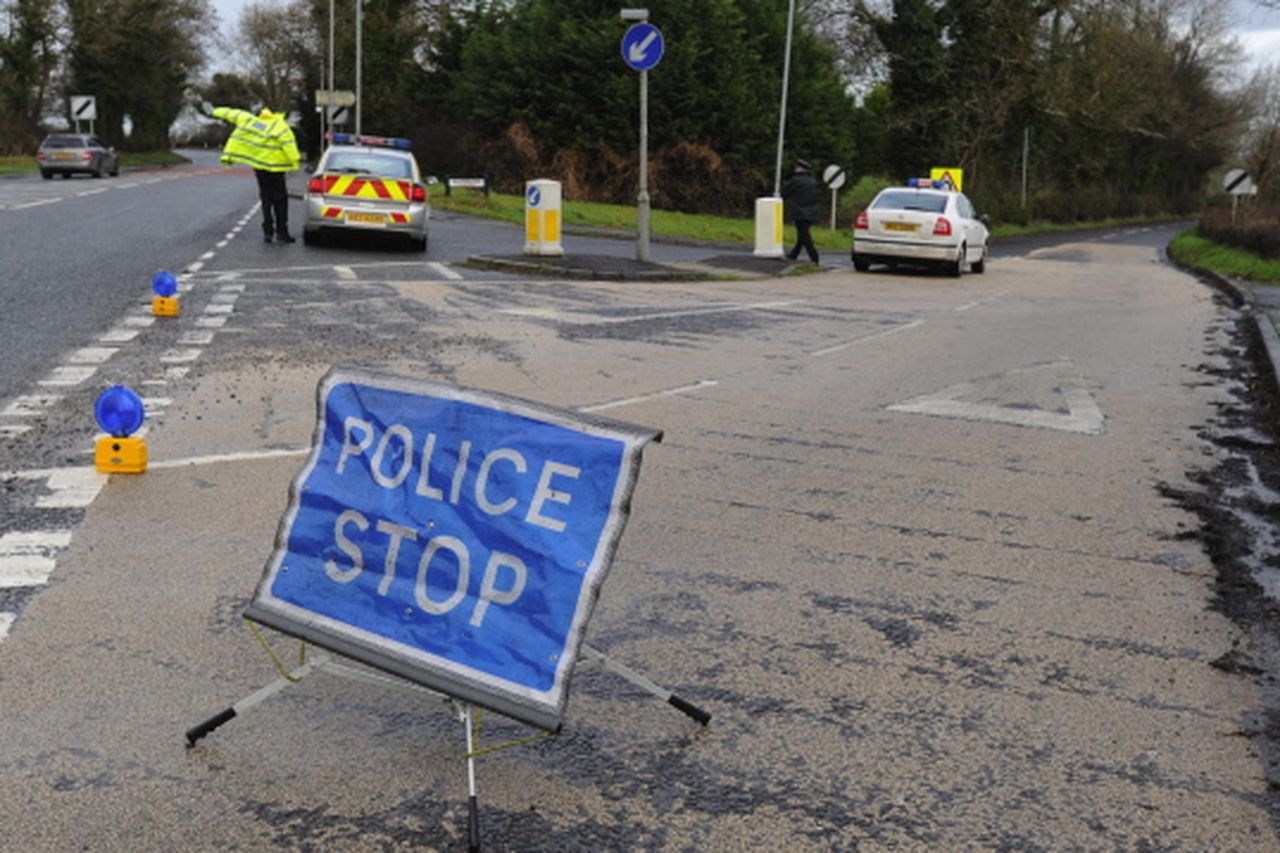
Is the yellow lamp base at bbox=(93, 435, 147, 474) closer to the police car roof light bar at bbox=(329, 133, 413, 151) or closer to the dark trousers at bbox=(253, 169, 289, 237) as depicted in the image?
the dark trousers at bbox=(253, 169, 289, 237)

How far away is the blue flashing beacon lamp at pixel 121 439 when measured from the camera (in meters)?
6.66

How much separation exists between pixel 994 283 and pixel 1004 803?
23.1 metres

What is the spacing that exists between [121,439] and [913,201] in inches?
836

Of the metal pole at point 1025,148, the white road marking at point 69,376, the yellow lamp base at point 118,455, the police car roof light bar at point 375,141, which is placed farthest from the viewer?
the metal pole at point 1025,148

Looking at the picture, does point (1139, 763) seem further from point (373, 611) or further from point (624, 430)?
point (373, 611)

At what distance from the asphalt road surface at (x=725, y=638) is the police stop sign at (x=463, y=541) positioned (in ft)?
0.98

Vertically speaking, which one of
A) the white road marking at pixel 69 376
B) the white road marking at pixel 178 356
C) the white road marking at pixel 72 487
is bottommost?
the white road marking at pixel 72 487

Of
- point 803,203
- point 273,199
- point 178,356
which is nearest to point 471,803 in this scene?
point 178,356

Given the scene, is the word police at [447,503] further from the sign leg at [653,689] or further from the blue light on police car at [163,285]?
the blue light on police car at [163,285]

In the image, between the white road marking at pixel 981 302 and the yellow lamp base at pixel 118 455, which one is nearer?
the yellow lamp base at pixel 118 455

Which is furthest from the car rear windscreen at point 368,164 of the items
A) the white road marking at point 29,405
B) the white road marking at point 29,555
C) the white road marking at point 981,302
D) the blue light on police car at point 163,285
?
the white road marking at point 29,555

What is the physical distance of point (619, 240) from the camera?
1262 inches

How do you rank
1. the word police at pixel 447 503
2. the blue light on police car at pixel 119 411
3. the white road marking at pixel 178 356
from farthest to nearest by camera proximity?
the white road marking at pixel 178 356, the blue light on police car at pixel 119 411, the word police at pixel 447 503

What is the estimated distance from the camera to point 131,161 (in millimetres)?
78062
